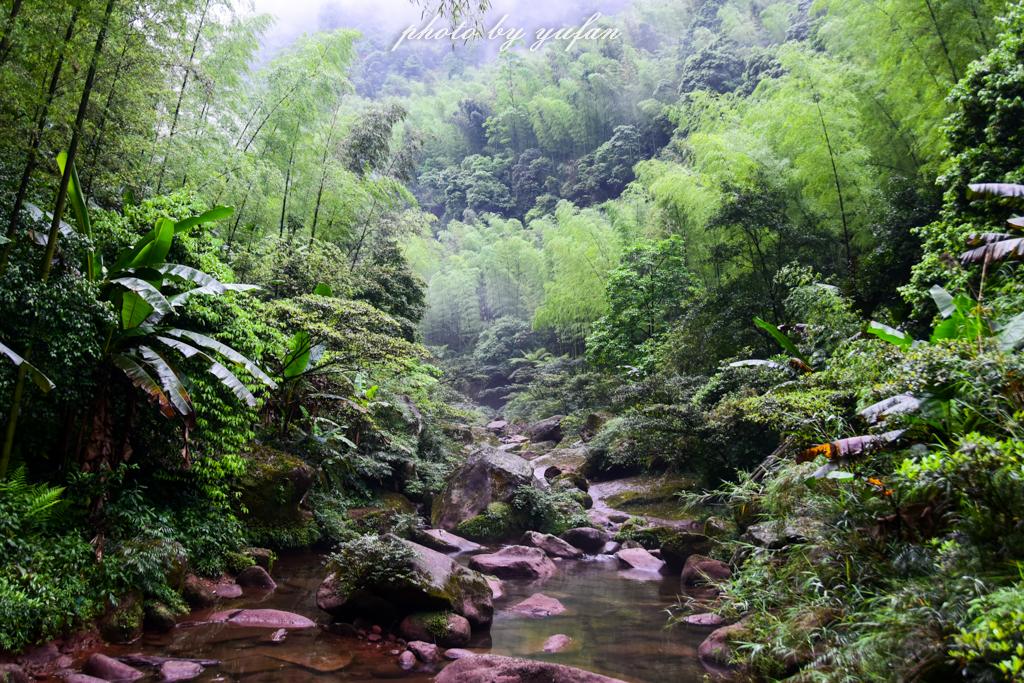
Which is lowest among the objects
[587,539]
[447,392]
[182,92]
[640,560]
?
[640,560]

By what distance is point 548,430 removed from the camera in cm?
2198

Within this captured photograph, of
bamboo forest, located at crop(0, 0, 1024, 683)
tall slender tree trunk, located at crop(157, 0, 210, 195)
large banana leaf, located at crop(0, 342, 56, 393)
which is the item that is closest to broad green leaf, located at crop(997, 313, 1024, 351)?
bamboo forest, located at crop(0, 0, 1024, 683)

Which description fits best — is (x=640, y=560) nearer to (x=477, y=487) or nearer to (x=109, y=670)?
(x=477, y=487)

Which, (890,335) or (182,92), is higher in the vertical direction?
(182,92)

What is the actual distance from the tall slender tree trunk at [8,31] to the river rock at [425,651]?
20.2 ft

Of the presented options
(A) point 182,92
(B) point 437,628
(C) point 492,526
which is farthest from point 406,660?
(A) point 182,92

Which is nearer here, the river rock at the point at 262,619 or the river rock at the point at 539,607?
the river rock at the point at 262,619

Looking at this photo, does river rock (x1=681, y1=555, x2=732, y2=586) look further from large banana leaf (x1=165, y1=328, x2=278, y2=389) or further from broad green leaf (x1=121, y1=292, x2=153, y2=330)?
broad green leaf (x1=121, y1=292, x2=153, y2=330)

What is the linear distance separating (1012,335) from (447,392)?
16760 millimetres

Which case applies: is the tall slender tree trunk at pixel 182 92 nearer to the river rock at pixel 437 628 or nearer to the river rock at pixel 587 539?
the river rock at pixel 437 628

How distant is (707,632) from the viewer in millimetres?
6469

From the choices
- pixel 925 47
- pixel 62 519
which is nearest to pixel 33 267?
pixel 62 519

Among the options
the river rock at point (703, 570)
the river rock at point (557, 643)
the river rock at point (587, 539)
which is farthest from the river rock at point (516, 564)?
the river rock at point (557, 643)

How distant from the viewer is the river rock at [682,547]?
30.8 ft
